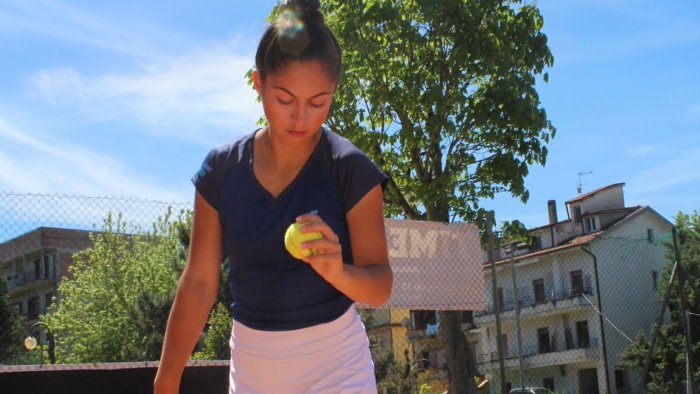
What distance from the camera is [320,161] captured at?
210 cm

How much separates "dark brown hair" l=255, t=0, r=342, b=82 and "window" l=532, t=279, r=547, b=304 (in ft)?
116

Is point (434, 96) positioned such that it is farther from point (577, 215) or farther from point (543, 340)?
point (577, 215)

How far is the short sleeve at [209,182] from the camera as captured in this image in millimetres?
2168

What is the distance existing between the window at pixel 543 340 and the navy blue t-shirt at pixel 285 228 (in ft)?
116

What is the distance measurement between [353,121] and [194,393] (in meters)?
6.54

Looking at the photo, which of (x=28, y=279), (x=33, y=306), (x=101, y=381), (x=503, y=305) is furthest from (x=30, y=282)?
(x=101, y=381)

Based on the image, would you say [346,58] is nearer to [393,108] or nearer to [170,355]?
[393,108]

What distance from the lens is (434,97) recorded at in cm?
1108

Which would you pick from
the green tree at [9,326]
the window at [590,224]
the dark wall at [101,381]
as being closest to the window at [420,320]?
the dark wall at [101,381]

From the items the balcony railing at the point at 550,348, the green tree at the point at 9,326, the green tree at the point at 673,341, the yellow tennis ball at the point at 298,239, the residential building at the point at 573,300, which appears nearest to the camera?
the yellow tennis ball at the point at 298,239

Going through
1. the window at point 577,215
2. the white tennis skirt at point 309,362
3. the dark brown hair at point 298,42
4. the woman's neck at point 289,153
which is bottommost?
the white tennis skirt at point 309,362

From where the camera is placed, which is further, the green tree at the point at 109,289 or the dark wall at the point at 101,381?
the green tree at the point at 109,289

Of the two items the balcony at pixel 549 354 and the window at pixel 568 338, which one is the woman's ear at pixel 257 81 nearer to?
the balcony at pixel 549 354

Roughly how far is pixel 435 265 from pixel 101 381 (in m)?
4.62
